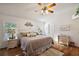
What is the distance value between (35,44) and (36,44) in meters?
0.02

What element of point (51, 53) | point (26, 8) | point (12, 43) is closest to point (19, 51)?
point (12, 43)

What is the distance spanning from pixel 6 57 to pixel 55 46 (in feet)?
3.16

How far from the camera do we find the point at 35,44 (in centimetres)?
182

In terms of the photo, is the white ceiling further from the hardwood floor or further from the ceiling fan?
Result: the hardwood floor

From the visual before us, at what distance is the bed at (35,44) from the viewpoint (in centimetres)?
179

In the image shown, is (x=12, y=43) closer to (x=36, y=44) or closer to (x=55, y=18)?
(x=36, y=44)

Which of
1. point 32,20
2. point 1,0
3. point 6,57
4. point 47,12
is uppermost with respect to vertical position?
point 1,0

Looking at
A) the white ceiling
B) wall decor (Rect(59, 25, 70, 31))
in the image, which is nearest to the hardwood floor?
wall decor (Rect(59, 25, 70, 31))

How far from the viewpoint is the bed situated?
1.79 metres

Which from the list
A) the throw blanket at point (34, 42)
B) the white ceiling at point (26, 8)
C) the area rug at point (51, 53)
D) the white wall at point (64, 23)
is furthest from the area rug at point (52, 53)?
the white ceiling at point (26, 8)

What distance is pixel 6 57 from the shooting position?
188cm

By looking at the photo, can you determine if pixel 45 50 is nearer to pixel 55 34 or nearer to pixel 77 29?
pixel 55 34

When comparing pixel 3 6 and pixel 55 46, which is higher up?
pixel 3 6

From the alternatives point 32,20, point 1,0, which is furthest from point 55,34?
point 1,0
